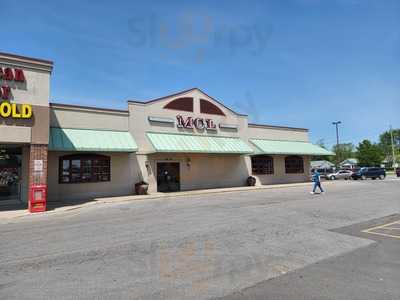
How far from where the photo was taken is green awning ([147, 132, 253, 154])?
20766 millimetres

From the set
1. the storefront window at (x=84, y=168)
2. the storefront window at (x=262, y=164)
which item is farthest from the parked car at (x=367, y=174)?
the storefront window at (x=84, y=168)

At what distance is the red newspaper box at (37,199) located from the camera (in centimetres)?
1323

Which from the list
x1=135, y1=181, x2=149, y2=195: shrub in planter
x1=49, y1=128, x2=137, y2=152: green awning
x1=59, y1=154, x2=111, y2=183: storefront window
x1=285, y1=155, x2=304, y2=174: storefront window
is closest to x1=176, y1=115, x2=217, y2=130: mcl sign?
x1=49, y1=128, x2=137, y2=152: green awning

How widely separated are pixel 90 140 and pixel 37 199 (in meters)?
5.76

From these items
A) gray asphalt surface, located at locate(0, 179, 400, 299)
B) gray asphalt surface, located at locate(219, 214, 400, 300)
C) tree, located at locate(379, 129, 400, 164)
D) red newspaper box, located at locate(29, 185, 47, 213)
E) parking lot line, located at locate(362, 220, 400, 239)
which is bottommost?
gray asphalt surface, located at locate(219, 214, 400, 300)

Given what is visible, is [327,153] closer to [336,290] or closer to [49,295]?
[336,290]

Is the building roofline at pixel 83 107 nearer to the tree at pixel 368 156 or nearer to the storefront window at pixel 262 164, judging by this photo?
the storefront window at pixel 262 164

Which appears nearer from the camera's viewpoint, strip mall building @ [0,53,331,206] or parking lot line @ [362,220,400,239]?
parking lot line @ [362,220,400,239]

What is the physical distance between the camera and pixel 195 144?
2239 cm

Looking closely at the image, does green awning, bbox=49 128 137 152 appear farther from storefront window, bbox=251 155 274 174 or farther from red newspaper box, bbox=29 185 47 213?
storefront window, bbox=251 155 274 174

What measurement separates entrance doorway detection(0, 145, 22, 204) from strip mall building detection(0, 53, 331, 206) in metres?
0.05

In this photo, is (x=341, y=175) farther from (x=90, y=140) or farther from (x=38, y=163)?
(x=38, y=163)

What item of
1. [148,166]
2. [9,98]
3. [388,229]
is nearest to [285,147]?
→ [148,166]

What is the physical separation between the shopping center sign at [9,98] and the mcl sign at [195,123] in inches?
445
